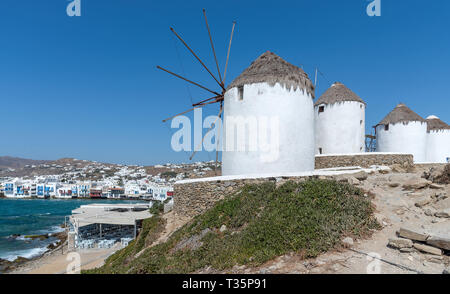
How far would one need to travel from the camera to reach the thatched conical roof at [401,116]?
1838 centimetres

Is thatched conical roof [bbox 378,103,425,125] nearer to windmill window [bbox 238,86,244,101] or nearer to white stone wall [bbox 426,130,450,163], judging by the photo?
white stone wall [bbox 426,130,450,163]

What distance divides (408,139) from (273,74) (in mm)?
13852

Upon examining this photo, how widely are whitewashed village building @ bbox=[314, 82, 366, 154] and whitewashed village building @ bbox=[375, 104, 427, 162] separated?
3.20 meters

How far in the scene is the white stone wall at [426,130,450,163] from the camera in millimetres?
20891

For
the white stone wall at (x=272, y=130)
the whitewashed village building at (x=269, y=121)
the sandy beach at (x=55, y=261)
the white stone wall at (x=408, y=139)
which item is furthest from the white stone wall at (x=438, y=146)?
the sandy beach at (x=55, y=261)

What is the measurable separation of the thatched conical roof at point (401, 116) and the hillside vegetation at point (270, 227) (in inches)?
615

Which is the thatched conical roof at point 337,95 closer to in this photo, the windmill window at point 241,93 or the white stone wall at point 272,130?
the white stone wall at point 272,130

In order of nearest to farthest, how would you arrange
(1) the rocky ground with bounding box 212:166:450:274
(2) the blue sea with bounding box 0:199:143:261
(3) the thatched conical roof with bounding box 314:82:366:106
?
(1) the rocky ground with bounding box 212:166:450:274, (3) the thatched conical roof with bounding box 314:82:366:106, (2) the blue sea with bounding box 0:199:143:261

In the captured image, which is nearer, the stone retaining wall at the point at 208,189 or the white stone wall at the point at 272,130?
the stone retaining wall at the point at 208,189

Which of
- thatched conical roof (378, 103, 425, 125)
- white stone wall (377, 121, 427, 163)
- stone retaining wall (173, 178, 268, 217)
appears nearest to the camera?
stone retaining wall (173, 178, 268, 217)

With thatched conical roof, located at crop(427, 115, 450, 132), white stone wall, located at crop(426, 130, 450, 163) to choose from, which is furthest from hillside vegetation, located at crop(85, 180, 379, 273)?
thatched conical roof, located at crop(427, 115, 450, 132)

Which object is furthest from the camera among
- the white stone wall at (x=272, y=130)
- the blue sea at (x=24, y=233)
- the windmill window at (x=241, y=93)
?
the blue sea at (x=24, y=233)

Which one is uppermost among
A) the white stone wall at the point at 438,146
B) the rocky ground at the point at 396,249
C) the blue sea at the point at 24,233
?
the white stone wall at the point at 438,146

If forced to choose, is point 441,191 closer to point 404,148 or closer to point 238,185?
point 238,185
